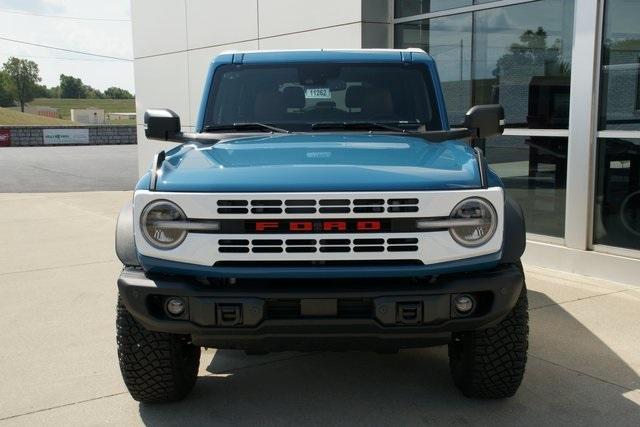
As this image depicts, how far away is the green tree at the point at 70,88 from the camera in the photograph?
148125mm

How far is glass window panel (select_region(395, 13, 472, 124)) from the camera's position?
26.6 feet

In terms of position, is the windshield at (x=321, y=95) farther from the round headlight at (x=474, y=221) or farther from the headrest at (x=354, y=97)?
the round headlight at (x=474, y=221)

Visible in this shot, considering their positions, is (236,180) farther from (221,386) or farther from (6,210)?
(6,210)

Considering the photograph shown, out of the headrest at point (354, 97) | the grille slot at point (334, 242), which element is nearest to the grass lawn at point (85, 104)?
the headrest at point (354, 97)

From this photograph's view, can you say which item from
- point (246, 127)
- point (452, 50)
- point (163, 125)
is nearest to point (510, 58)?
point (452, 50)

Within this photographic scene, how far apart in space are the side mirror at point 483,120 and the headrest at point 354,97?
2.24 feet

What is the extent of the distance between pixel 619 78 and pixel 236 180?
4.59m

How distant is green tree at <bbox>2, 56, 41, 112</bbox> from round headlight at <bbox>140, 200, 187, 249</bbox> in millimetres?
131479

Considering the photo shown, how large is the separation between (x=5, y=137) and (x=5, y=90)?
90963 millimetres

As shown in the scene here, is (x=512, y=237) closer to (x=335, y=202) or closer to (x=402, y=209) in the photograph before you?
(x=402, y=209)

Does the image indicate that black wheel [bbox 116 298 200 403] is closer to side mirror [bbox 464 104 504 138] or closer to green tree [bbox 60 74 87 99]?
side mirror [bbox 464 104 504 138]

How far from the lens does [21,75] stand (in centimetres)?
12875

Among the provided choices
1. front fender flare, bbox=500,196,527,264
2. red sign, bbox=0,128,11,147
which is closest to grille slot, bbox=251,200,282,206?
front fender flare, bbox=500,196,527,264

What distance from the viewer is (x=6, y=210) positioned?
1244cm
